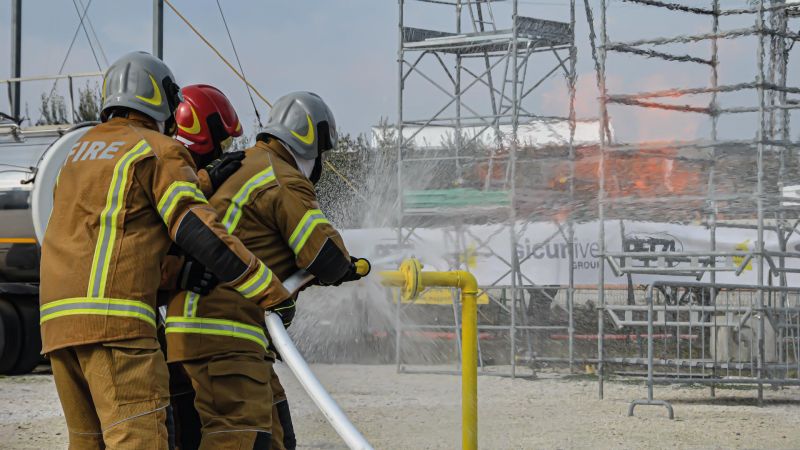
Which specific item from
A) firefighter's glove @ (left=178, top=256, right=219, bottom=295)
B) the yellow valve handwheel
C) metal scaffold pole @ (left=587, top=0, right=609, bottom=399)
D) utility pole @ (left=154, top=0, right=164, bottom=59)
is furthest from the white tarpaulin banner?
firefighter's glove @ (left=178, top=256, right=219, bottom=295)

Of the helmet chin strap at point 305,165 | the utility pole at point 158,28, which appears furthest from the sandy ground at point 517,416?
the utility pole at point 158,28

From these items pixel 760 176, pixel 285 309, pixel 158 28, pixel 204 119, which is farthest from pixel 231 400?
pixel 158 28

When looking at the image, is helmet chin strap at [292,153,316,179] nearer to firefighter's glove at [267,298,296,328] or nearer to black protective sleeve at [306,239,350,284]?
black protective sleeve at [306,239,350,284]

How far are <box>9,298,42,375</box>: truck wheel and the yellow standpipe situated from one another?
393 inches

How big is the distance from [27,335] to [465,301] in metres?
10.3

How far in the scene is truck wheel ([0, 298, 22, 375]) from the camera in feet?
44.6

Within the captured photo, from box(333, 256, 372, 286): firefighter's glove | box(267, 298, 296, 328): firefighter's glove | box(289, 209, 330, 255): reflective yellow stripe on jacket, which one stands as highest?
box(289, 209, 330, 255): reflective yellow stripe on jacket

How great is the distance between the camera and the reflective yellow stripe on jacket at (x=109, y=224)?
3979 millimetres

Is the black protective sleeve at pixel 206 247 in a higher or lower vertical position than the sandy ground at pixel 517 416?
higher

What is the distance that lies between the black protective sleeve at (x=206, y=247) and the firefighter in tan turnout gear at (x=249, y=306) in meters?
0.51

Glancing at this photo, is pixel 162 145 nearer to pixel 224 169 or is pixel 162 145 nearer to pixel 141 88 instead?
pixel 141 88

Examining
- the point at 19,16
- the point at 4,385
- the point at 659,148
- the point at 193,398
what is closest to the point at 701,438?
the point at 659,148

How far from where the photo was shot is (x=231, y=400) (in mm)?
4578

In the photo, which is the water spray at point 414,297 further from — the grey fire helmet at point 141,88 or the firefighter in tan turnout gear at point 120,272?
the grey fire helmet at point 141,88
